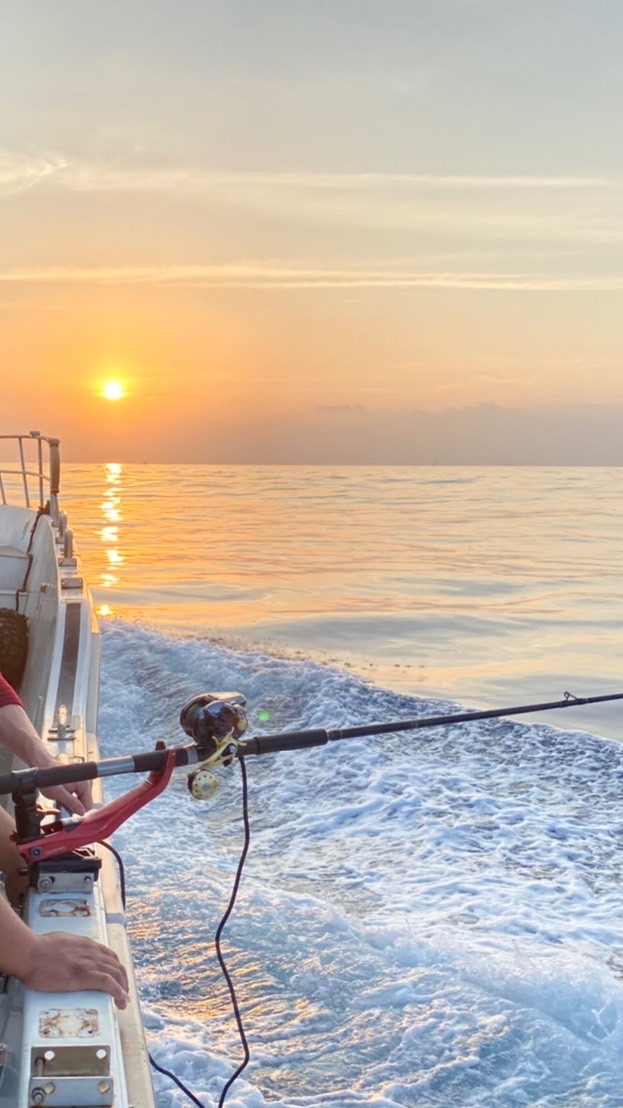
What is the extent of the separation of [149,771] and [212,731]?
0.15m

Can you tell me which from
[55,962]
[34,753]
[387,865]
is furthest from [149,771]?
[387,865]

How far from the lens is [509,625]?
1204cm

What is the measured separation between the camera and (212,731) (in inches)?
81.6

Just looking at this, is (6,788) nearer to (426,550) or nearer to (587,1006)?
(587,1006)

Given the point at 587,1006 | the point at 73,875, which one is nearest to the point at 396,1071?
the point at 587,1006

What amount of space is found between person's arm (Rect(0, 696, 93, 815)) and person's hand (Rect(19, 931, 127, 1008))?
23.2 inches

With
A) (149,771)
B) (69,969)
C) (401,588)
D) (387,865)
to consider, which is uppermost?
(149,771)

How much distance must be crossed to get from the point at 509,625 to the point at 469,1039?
899 cm

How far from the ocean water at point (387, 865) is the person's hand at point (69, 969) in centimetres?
137

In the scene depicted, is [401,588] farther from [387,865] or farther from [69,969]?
[69,969]

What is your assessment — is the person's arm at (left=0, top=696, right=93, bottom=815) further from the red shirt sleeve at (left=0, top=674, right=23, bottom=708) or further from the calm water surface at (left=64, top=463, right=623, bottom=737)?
the calm water surface at (left=64, top=463, right=623, bottom=737)

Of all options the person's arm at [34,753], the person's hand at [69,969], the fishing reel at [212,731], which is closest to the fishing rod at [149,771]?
the fishing reel at [212,731]

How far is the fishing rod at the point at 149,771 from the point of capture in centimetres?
196

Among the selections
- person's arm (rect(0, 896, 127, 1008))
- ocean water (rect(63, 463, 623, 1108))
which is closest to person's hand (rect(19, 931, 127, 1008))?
person's arm (rect(0, 896, 127, 1008))
